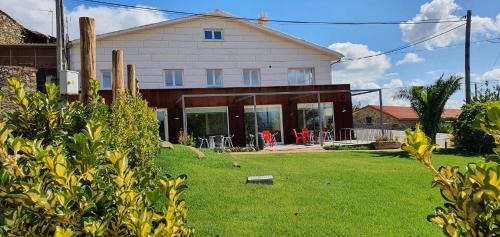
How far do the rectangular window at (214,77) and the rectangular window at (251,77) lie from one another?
149 centimetres

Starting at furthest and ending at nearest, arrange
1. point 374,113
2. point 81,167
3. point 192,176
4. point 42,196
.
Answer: point 374,113 → point 192,176 → point 81,167 → point 42,196

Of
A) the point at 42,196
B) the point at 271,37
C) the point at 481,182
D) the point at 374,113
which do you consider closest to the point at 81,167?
the point at 42,196

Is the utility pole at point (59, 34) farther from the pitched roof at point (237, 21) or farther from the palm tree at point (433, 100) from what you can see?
the palm tree at point (433, 100)

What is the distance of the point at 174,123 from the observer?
2412 cm

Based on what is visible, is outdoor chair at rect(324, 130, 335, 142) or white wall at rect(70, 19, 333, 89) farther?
outdoor chair at rect(324, 130, 335, 142)

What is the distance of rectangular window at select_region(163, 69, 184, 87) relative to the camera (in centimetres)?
2598

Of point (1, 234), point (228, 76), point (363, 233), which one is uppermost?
point (228, 76)

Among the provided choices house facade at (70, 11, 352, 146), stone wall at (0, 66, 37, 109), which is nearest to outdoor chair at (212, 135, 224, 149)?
house facade at (70, 11, 352, 146)

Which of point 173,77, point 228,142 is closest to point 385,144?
point 228,142

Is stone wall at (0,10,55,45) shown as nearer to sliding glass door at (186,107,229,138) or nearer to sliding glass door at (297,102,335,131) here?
sliding glass door at (186,107,229,138)

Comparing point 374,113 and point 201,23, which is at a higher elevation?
point 201,23

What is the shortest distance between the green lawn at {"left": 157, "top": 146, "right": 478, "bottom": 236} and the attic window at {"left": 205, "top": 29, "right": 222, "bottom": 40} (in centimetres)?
1772

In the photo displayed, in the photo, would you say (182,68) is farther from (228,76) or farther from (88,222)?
(88,222)

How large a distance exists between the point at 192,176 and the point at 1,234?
711 centimetres
